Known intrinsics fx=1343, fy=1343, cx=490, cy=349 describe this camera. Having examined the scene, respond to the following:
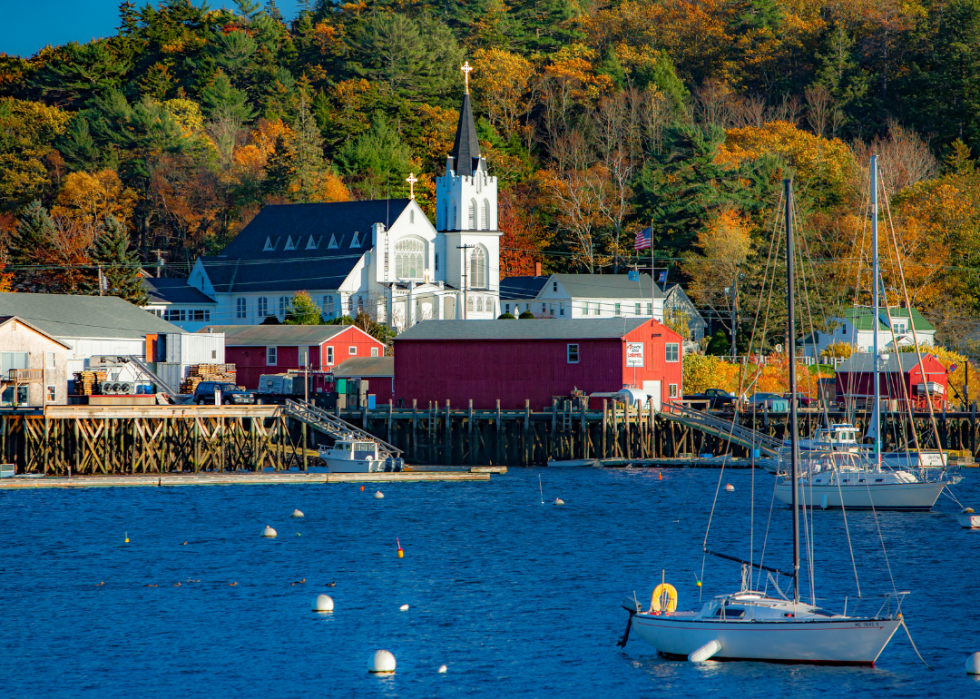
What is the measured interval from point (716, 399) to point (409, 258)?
120ft

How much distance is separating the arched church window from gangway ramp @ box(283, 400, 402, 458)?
39.6 metres

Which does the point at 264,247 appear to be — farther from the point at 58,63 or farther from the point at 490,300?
the point at 58,63

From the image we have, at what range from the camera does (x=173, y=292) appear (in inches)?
4099

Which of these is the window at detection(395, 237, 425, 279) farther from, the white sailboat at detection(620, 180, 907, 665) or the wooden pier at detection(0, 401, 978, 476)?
the white sailboat at detection(620, 180, 907, 665)

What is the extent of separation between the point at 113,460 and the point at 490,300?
48.3 m

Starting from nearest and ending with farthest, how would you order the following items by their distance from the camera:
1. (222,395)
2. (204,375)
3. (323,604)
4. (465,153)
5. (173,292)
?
(323,604) → (222,395) → (204,375) → (173,292) → (465,153)

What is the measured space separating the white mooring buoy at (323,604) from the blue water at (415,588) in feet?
1.17

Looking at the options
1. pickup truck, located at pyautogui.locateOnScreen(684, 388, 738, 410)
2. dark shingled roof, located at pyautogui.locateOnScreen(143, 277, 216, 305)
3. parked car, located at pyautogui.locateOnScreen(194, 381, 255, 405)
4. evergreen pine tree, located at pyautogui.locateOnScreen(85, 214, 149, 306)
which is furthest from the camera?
dark shingled roof, located at pyautogui.locateOnScreen(143, 277, 216, 305)

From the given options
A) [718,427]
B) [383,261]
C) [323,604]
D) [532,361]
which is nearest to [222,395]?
[532,361]

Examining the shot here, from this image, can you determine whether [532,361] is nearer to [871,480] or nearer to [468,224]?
[871,480]

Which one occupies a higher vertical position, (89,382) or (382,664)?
(89,382)

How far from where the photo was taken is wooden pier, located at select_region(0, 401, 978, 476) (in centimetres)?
5997

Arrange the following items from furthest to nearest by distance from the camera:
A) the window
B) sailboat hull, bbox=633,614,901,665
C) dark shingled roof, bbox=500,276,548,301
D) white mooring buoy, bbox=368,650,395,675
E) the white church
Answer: dark shingled roof, bbox=500,276,548,301, the window, the white church, white mooring buoy, bbox=368,650,395,675, sailboat hull, bbox=633,614,901,665

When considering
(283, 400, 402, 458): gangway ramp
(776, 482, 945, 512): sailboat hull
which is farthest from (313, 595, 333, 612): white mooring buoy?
(283, 400, 402, 458): gangway ramp
